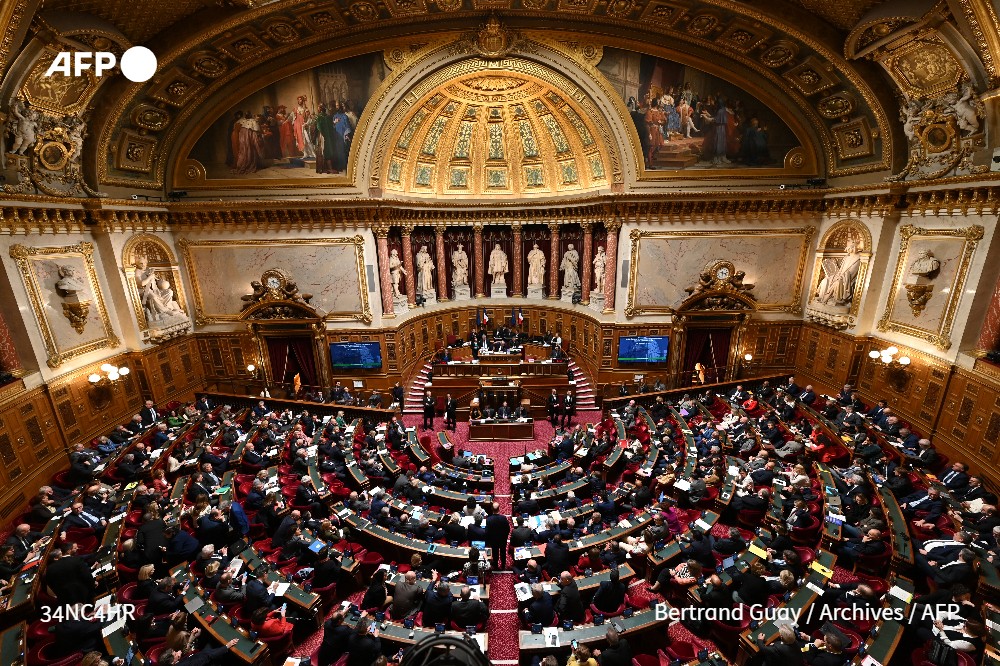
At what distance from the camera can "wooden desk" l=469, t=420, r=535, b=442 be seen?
690 inches

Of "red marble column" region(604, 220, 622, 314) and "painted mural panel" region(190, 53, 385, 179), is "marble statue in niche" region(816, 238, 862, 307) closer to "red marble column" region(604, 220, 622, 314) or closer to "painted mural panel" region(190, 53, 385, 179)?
"red marble column" region(604, 220, 622, 314)

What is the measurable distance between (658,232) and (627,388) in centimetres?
712

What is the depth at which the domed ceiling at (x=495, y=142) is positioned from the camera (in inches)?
835

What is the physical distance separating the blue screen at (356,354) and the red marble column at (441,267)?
606 cm

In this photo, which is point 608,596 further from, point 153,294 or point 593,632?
point 153,294

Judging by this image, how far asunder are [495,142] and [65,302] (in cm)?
1942

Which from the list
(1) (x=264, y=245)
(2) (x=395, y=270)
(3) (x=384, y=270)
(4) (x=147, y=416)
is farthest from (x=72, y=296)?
(2) (x=395, y=270)

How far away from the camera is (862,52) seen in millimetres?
13992

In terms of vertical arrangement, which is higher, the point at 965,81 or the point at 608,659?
the point at 965,81

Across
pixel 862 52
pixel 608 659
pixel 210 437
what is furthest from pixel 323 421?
pixel 862 52

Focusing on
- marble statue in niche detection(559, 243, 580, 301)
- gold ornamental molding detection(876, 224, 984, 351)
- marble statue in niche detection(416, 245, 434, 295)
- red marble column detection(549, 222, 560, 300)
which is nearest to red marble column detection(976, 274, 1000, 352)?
gold ornamental molding detection(876, 224, 984, 351)

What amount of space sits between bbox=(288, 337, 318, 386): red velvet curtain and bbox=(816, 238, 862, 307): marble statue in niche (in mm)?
22585

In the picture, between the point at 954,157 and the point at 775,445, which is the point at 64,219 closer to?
the point at 775,445

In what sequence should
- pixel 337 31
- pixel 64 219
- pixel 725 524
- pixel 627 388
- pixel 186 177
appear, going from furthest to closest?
pixel 627 388 → pixel 186 177 → pixel 337 31 → pixel 64 219 → pixel 725 524
